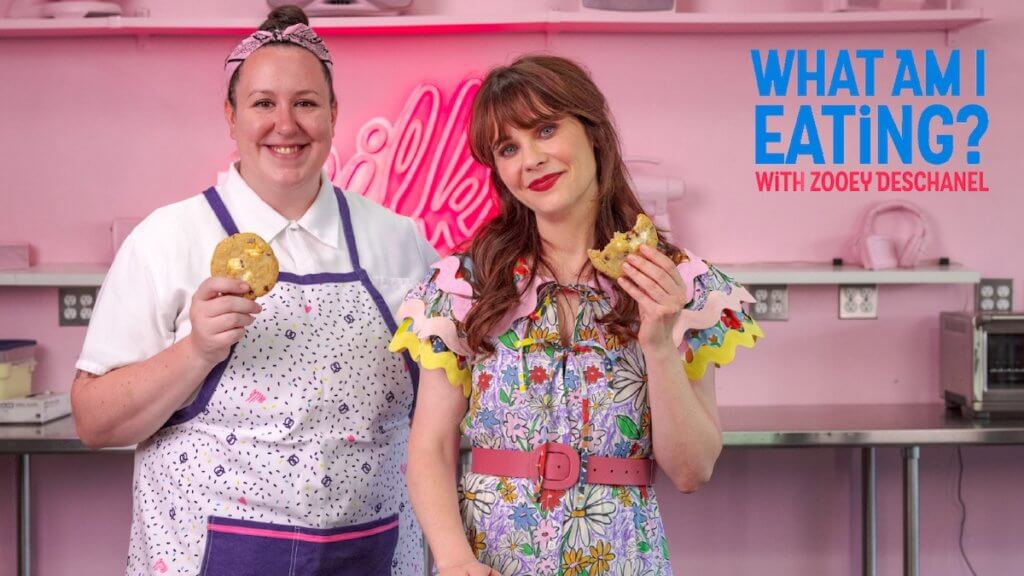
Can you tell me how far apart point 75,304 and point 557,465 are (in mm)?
2456

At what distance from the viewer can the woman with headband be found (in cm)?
160

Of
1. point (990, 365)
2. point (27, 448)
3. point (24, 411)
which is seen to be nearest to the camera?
point (27, 448)

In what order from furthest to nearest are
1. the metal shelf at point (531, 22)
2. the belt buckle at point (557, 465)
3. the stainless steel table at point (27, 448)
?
1. the metal shelf at point (531, 22)
2. the stainless steel table at point (27, 448)
3. the belt buckle at point (557, 465)

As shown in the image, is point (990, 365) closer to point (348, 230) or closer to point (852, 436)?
point (852, 436)

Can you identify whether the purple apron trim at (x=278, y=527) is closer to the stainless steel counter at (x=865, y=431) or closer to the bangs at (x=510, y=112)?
the bangs at (x=510, y=112)

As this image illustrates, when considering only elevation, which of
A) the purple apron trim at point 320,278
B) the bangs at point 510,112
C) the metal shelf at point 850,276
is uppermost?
the bangs at point 510,112

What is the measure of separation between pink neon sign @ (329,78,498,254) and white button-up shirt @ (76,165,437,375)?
160 centimetres

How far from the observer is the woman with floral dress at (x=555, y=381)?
147 cm

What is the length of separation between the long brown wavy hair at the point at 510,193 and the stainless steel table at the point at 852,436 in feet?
5.21

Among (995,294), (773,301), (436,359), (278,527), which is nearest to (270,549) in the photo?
(278,527)

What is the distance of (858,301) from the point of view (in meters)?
3.56

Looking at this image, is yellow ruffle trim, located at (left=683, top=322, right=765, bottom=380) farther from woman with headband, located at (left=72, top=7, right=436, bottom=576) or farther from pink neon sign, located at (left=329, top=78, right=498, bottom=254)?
pink neon sign, located at (left=329, top=78, right=498, bottom=254)

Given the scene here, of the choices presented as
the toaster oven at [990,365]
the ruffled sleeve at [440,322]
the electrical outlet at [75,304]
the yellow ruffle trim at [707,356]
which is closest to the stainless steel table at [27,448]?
the electrical outlet at [75,304]

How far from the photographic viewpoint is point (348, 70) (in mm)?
3475
